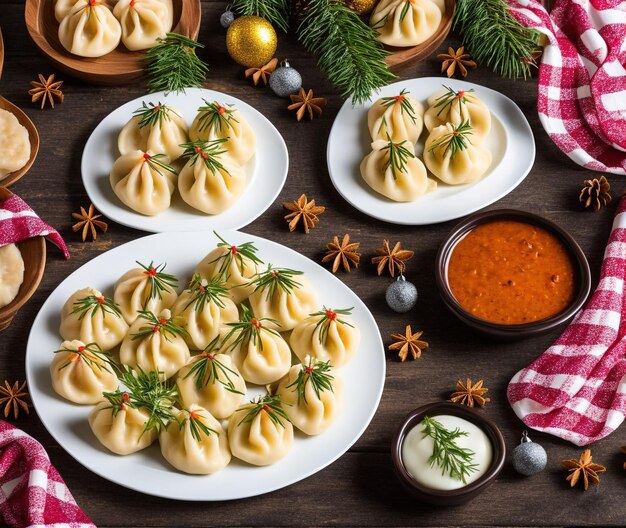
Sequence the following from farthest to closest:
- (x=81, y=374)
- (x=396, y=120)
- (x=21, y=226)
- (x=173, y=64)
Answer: (x=173, y=64) < (x=396, y=120) < (x=21, y=226) < (x=81, y=374)

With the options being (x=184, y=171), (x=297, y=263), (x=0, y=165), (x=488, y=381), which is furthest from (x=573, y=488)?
(x=0, y=165)

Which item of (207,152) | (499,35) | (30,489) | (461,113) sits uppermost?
(499,35)

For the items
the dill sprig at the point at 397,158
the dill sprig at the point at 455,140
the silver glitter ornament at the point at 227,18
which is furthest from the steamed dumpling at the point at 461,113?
the silver glitter ornament at the point at 227,18

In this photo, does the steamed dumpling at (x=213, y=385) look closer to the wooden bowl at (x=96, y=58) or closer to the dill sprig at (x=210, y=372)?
the dill sprig at (x=210, y=372)

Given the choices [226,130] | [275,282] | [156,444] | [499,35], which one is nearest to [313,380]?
[275,282]

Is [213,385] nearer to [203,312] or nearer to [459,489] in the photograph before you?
[203,312]

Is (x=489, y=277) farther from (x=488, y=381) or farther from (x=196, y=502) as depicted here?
(x=196, y=502)
